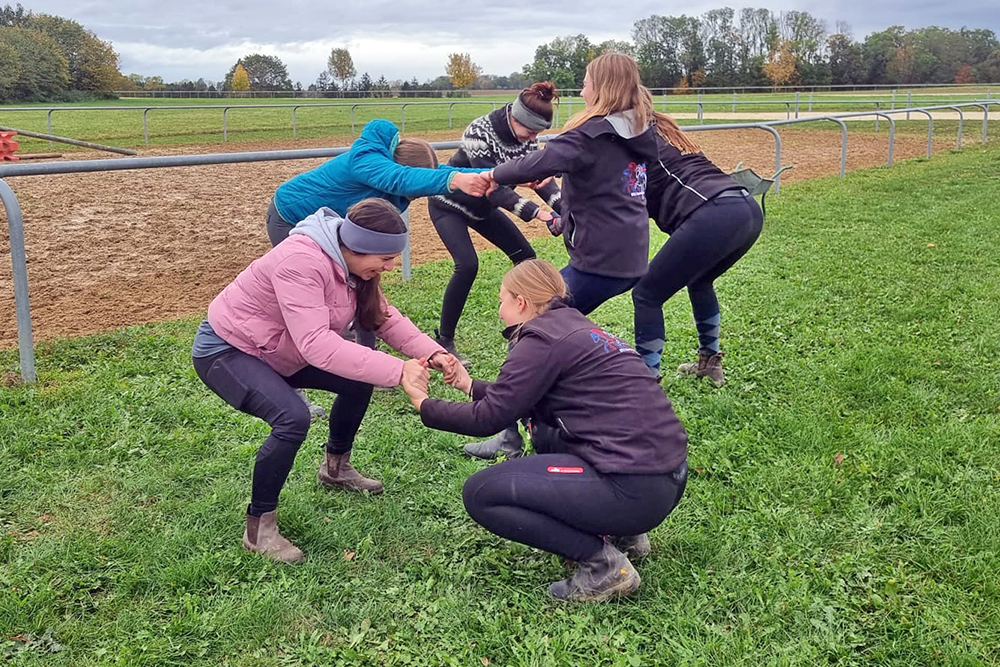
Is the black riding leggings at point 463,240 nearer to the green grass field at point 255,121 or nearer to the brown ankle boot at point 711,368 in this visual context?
the brown ankle boot at point 711,368

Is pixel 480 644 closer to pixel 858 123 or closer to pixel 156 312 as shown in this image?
pixel 156 312

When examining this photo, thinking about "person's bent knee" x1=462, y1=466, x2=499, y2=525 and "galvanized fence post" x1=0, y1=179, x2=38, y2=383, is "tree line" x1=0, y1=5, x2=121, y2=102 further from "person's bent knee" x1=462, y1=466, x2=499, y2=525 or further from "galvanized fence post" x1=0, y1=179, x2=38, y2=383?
"person's bent knee" x1=462, y1=466, x2=499, y2=525

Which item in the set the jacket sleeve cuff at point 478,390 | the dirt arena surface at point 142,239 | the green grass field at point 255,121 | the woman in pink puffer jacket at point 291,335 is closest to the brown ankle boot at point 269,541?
the woman in pink puffer jacket at point 291,335

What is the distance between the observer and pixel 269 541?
3.30 metres

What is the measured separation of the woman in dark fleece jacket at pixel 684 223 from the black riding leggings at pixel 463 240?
103 cm

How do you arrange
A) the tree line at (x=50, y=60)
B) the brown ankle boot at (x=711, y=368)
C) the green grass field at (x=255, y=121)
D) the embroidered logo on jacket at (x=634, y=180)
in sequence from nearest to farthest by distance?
the embroidered logo on jacket at (x=634, y=180) → the brown ankle boot at (x=711, y=368) → the green grass field at (x=255, y=121) → the tree line at (x=50, y=60)

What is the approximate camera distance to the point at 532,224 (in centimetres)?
1205

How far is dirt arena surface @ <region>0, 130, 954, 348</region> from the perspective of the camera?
277 inches

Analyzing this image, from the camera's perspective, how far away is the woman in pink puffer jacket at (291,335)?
3133 mm

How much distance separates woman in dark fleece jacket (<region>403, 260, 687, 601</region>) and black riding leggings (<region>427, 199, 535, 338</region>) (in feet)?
7.57

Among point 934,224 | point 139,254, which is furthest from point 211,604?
point 934,224

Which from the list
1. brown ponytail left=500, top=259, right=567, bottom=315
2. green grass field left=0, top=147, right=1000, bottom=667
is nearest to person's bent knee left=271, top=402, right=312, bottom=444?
green grass field left=0, top=147, right=1000, bottom=667

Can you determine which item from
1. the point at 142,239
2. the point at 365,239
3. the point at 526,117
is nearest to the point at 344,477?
the point at 365,239

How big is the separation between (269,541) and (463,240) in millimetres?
2581
